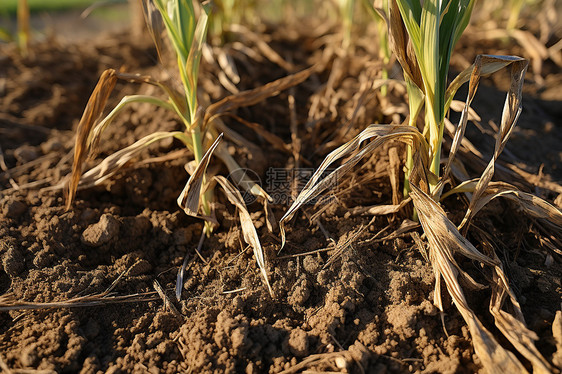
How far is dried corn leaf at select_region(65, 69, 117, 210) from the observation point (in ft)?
4.32

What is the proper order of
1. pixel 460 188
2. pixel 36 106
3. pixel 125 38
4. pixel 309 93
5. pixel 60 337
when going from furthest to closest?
pixel 125 38
pixel 36 106
pixel 309 93
pixel 460 188
pixel 60 337

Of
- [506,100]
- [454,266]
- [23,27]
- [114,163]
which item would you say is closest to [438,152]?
[506,100]

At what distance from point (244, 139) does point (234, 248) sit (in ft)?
1.56

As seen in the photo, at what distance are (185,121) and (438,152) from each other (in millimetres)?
823

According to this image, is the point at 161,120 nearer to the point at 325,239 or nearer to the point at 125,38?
the point at 325,239

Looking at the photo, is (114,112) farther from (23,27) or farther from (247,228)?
(23,27)

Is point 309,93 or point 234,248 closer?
point 234,248

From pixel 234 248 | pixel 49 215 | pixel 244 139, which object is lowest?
pixel 234 248

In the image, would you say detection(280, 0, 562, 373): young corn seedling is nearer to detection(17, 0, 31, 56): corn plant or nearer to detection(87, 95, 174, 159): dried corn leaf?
detection(87, 95, 174, 159): dried corn leaf

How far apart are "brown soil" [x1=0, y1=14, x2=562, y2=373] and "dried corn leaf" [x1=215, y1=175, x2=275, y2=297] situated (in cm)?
8

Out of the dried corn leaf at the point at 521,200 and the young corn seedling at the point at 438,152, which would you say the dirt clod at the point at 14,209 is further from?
the dried corn leaf at the point at 521,200

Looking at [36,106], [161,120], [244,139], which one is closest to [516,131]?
[244,139]

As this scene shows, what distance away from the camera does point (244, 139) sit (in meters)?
1.64

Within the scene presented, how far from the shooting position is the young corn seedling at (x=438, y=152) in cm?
109
